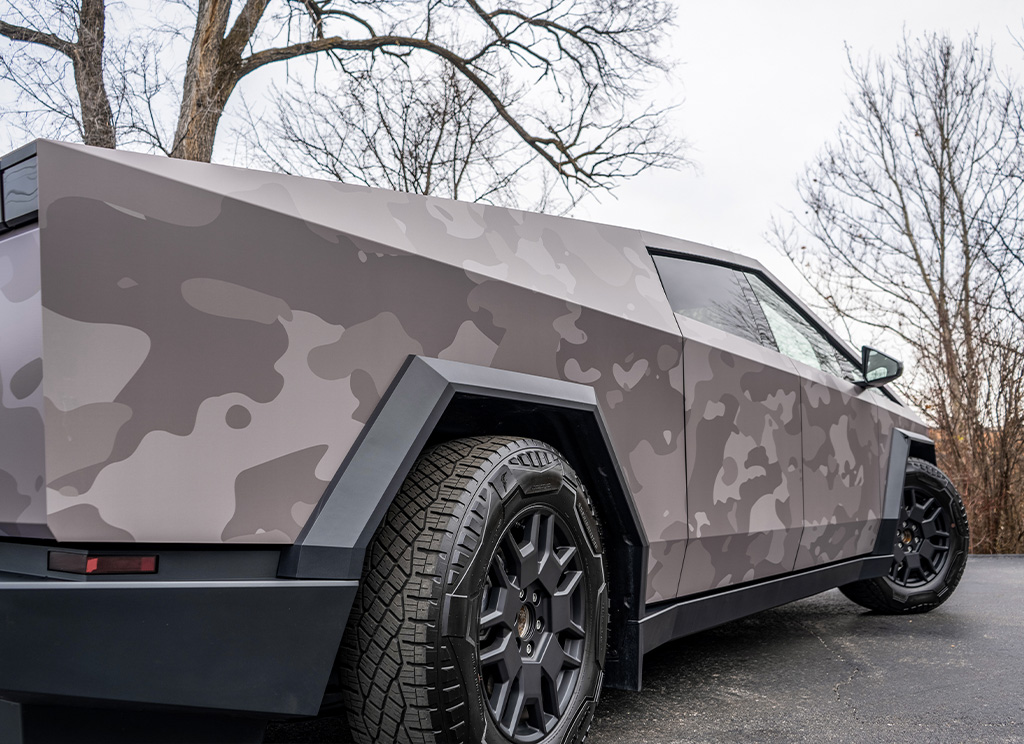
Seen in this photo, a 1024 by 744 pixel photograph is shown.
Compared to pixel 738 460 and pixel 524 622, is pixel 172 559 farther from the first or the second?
pixel 738 460

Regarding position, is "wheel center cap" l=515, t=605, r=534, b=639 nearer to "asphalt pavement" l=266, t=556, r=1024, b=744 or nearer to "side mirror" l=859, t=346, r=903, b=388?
"asphalt pavement" l=266, t=556, r=1024, b=744

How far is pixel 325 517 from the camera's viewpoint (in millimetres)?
1579

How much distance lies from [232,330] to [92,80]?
25.0 feet

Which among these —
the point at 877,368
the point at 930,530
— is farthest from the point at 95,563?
the point at 930,530

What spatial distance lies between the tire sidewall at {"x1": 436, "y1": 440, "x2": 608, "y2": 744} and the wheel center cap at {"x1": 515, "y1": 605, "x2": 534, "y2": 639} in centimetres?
20

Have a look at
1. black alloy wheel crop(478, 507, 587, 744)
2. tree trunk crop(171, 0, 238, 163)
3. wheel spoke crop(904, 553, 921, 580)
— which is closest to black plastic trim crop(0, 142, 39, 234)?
black alloy wheel crop(478, 507, 587, 744)

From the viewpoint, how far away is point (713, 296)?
307cm

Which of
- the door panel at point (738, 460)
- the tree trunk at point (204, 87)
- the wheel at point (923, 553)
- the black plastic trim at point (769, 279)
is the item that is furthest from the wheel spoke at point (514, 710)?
the tree trunk at point (204, 87)

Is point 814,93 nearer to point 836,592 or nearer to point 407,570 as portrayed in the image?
point 836,592

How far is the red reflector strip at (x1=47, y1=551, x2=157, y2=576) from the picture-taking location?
132 centimetres

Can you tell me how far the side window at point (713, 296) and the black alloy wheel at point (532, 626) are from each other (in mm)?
1089

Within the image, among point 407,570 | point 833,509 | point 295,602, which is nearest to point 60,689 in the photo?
point 295,602

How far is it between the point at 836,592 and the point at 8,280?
5.67m

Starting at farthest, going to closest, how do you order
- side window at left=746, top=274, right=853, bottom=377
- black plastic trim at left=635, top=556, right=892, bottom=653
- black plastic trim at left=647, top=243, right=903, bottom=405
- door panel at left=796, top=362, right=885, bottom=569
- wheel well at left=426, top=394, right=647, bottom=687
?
1. side window at left=746, top=274, right=853, bottom=377
2. door panel at left=796, top=362, right=885, bottom=569
3. black plastic trim at left=647, top=243, right=903, bottom=405
4. black plastic trim at left=635, top=556, right=892, bottom=653
5. wheel well at left=426, top=394, right=647, bottom=687
